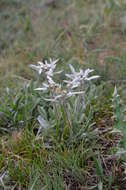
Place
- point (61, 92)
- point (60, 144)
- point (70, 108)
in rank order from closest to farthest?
1. point (61, 92)
2. point (60, 144)
3. point (70, 108)

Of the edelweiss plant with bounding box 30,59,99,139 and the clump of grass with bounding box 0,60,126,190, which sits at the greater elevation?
the edelweiss plant with bounding box 30,59,99,139

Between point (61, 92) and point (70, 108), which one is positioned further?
point (70, 108)

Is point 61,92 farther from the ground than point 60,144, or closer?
farther from the ground

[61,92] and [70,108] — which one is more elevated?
[61,92]

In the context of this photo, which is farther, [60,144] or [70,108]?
[70,108]

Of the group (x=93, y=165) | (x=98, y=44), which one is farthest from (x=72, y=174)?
(x=98, y=44)

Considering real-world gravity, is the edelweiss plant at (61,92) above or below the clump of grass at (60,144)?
above

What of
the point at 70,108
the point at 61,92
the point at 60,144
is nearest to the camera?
the point at 61,92

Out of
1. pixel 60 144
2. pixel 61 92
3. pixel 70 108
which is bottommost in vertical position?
pixel 60 144
